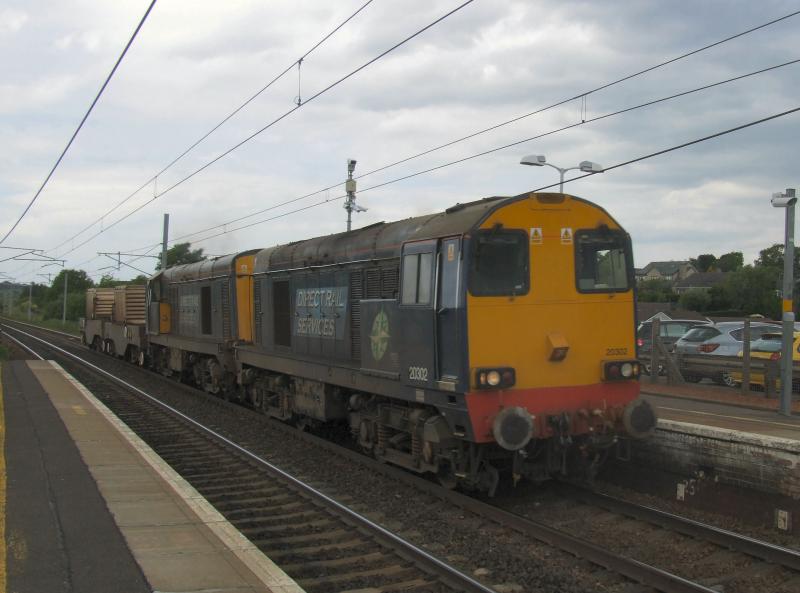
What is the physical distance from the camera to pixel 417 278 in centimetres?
827

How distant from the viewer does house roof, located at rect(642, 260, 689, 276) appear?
466 feet

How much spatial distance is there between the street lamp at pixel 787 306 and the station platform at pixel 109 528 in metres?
9.77

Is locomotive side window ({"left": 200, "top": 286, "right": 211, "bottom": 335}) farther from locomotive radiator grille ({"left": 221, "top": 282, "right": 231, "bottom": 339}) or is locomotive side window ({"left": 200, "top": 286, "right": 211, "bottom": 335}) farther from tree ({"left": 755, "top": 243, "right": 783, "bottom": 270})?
tree ({"left": 755, "top": 243, "right": 783, "bottom": 270})

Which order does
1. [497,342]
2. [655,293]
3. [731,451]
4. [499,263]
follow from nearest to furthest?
[497,342]
[499,263]
[731,451]
[655,293]

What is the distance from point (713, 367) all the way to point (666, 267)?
137393mm

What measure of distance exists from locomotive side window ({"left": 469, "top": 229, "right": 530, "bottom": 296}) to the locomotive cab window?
76 centimetres

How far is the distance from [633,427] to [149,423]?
10.1 m

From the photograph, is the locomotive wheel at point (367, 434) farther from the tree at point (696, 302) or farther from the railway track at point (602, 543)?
the tree at point (696, 302)

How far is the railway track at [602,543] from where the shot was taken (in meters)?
5.78

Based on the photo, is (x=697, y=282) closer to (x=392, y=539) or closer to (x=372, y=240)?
(x=372, y=240)

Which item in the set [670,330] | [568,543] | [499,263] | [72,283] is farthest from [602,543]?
[72,283]

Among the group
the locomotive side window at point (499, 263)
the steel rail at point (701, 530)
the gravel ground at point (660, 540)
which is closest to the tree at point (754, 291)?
the gravel ground at point (660, 540)

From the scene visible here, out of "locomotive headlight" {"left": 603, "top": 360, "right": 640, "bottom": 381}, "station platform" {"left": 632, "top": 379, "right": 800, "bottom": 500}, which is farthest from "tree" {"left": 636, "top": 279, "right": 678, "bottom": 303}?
"locomotive headlight" {"left": 603, "top": 360, "right": 640, "bottom": 381}

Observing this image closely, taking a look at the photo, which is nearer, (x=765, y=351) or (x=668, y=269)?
(x=765, y=351)
